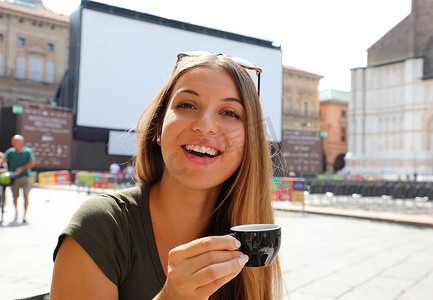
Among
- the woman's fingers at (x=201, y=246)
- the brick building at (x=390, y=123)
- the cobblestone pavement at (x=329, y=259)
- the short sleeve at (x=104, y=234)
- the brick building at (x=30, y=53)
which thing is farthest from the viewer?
the brick building at (x=30, y=53)

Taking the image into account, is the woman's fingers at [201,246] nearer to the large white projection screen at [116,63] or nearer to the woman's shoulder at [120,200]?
the woman's shoulder at [120,200]

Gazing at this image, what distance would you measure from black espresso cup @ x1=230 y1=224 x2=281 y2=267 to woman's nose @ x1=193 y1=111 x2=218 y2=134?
251 mm

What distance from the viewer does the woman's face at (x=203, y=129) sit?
0.99 meters

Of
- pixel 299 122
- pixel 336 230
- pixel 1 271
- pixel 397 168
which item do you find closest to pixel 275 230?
pixel 1 271

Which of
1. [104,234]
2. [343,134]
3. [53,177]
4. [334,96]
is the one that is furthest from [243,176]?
[343,134]

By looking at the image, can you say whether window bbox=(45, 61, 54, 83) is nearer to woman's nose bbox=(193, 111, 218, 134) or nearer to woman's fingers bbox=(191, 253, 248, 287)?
woman's nose bbox=(193, 111, 218, 134)

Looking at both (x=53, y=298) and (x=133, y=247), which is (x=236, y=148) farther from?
(x=53, y=298)

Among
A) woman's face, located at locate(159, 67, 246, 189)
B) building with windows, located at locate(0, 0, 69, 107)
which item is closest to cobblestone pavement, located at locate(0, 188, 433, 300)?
woman's face, located at locate(159, 67, 246, 189)

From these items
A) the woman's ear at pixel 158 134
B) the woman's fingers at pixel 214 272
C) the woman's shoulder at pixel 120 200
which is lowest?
the woman's fingers at pixel 214 272

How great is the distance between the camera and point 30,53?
30812 mm

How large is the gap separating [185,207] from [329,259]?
3489 millimetres

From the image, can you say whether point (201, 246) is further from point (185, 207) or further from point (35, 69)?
point (35, 69)

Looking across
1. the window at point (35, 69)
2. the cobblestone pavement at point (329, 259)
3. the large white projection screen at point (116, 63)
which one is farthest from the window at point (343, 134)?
the cobblestone pavement at point (329, 259)

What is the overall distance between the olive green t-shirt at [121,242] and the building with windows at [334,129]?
40.2m
